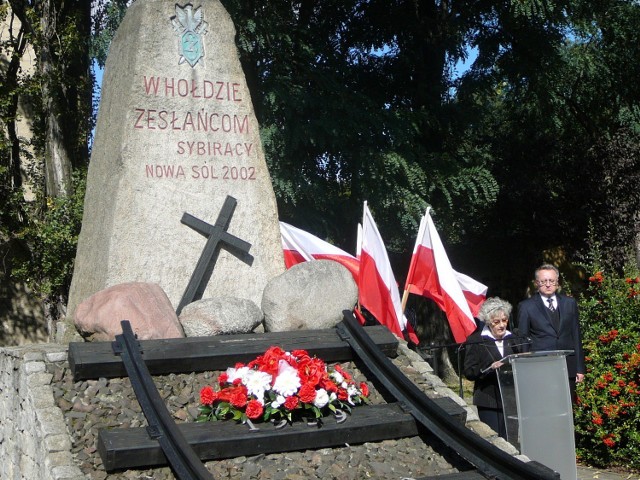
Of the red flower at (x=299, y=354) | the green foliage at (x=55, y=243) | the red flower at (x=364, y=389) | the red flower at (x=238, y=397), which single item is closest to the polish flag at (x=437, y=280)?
the red flower at (x=364, y=389)

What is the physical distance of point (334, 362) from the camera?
5895 mm

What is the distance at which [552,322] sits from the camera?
6.41m

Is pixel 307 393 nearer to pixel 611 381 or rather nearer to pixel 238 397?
pixel 238 397

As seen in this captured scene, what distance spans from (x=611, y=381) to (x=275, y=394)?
397cm

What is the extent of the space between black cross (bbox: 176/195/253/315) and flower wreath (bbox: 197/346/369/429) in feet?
5.08

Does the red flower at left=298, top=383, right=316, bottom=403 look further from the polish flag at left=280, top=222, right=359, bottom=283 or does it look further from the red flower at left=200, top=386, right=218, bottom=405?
the polish flag at left=280, top=222, right=359, bottom=283

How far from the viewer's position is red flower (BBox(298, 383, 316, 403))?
501cm

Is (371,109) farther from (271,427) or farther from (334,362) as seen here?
(271,427)

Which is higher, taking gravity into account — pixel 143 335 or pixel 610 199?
pixel 610 199

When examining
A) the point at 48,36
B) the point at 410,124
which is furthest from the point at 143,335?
the point at 410,124

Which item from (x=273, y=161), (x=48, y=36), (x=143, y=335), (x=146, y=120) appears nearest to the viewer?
(x=143, y=335)

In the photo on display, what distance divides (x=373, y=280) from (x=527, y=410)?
2717 mm

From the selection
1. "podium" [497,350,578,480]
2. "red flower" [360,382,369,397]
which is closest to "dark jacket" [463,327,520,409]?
"podium" [497,350,578,480]

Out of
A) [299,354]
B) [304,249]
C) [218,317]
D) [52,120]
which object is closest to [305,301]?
[218,317]
